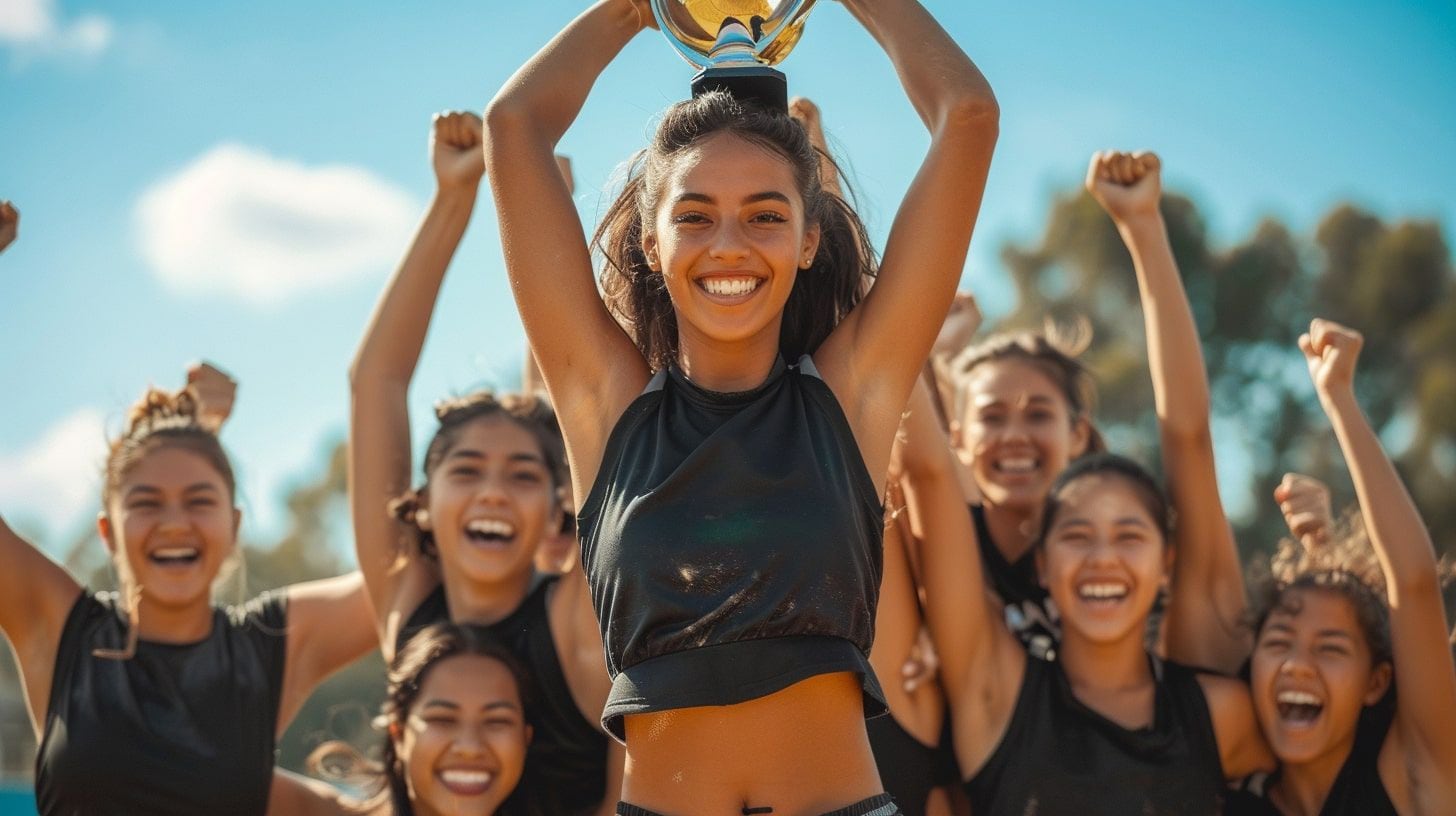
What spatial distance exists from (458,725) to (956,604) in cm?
136

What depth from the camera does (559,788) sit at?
4375mm

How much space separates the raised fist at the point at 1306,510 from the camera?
4.88 meters

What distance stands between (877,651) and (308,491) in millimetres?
31704

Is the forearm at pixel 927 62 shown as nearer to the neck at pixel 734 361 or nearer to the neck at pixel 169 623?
the neck at pixel 734 361

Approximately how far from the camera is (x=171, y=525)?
15.6ft

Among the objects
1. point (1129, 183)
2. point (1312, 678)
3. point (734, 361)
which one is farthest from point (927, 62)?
point (1312, 678)

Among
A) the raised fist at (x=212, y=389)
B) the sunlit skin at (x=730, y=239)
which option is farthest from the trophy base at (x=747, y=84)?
the raised fist at (x=212, y=389)

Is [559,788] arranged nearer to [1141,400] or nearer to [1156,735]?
[1156,735]

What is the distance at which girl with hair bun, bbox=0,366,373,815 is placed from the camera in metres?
4.50

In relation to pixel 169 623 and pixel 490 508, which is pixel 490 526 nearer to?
pixel 490 508

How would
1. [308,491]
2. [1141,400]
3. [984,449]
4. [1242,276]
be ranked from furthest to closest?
[308,491]
[1242,276]
[1141,400]
[984,449]

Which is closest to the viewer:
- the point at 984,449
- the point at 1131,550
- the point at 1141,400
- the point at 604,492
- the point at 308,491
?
the point at 604,492

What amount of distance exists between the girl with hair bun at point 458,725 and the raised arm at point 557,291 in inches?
63.2

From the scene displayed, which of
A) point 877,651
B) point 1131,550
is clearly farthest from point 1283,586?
point 877,651
